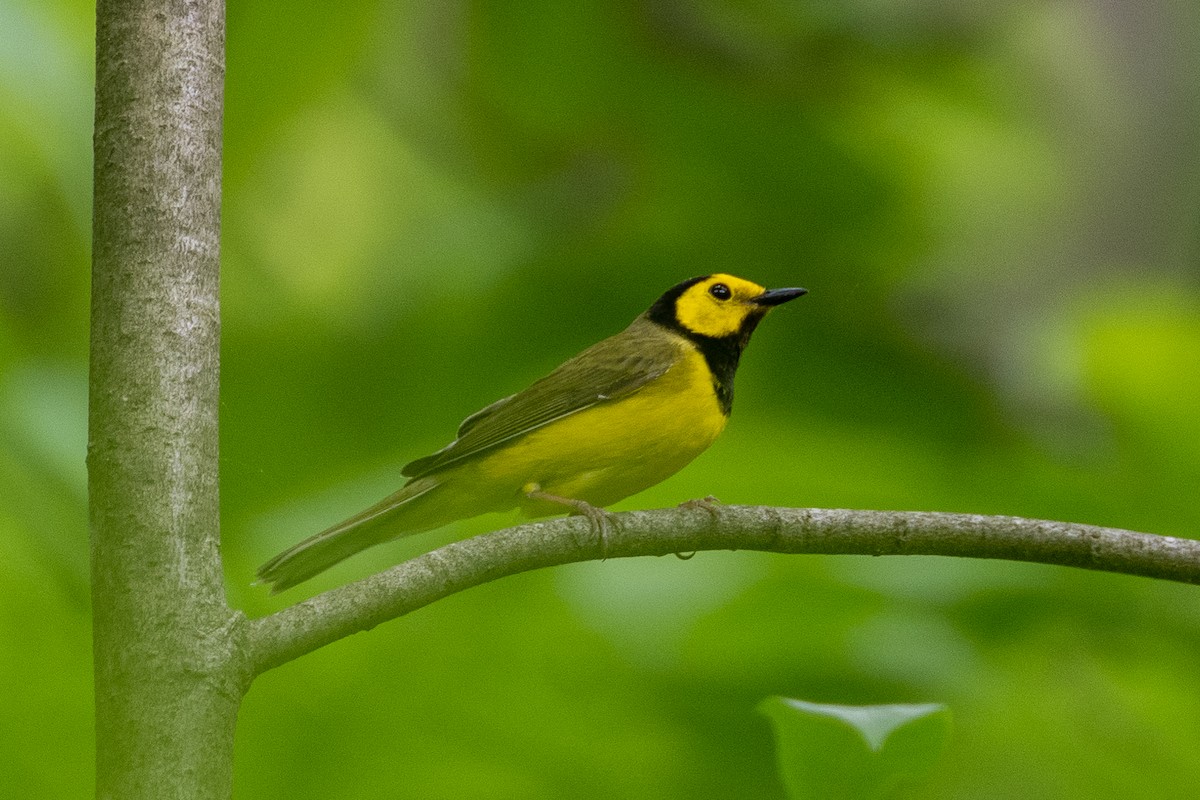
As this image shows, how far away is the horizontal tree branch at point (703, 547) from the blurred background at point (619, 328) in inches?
2.8

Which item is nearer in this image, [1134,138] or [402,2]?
[402,2]

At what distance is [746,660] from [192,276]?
0.87 m

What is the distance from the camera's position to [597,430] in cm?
325

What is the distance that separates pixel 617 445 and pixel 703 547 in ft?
3.93

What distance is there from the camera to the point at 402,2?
3250 mm

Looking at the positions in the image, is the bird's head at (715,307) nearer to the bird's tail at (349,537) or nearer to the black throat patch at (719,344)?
the black throat patch at (719,344)

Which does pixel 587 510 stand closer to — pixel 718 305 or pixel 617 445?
pixel 617 445

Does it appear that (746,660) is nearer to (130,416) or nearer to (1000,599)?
(1000,599)

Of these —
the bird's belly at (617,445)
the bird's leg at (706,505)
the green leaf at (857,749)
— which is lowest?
the green leaf at (857,749)

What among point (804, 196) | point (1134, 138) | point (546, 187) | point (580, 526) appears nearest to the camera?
point (580, 526)

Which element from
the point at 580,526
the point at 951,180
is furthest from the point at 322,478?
the point at 951,180

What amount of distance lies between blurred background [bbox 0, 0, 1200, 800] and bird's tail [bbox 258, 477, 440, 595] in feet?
0.20

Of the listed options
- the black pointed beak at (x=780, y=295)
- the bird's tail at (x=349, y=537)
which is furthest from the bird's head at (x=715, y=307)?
the bird's tail at (x=349, y=537)

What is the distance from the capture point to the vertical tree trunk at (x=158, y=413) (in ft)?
4.10
